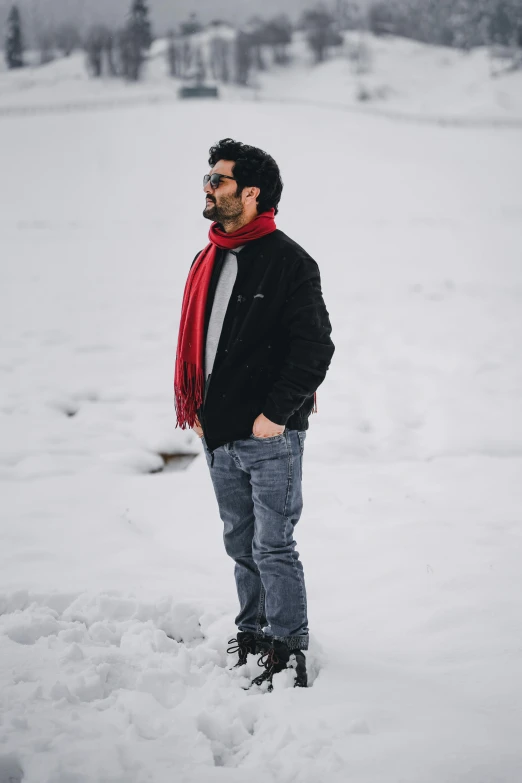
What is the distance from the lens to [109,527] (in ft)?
13.4

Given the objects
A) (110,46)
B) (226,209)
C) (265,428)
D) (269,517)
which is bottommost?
(269,517)

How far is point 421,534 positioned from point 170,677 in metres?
1.97

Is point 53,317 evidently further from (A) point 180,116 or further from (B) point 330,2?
(B) point 330,2

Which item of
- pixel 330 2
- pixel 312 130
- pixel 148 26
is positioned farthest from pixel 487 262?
pixel 330 2

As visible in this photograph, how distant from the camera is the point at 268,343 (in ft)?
8.04

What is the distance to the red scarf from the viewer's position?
2.46m

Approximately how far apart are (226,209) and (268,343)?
547 millimetres

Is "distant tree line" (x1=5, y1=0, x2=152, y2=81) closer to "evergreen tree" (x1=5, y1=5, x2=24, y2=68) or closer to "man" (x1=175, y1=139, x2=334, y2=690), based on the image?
"evergreen tree" (x1=5, y1=5, x2=24, y2=68)

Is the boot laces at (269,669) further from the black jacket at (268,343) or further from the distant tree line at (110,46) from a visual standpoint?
the distant tree line at (110,46)

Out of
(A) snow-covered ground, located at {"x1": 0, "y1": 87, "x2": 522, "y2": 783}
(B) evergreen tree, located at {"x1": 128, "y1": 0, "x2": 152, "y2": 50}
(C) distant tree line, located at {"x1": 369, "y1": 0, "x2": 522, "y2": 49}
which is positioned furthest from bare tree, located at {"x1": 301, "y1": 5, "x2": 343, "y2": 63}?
(A) snow-covered ground, located at {"x1": 0, "y1": 87, "x2": 522, "y2": 783}

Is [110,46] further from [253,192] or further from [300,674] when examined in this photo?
[300,674]

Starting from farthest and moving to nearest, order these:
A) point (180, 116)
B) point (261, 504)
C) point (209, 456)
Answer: point (180, 116) → point (209, 456) → point (261, 504)

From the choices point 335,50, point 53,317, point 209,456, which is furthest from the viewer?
point 335,50

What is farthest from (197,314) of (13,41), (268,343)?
(13,41)
